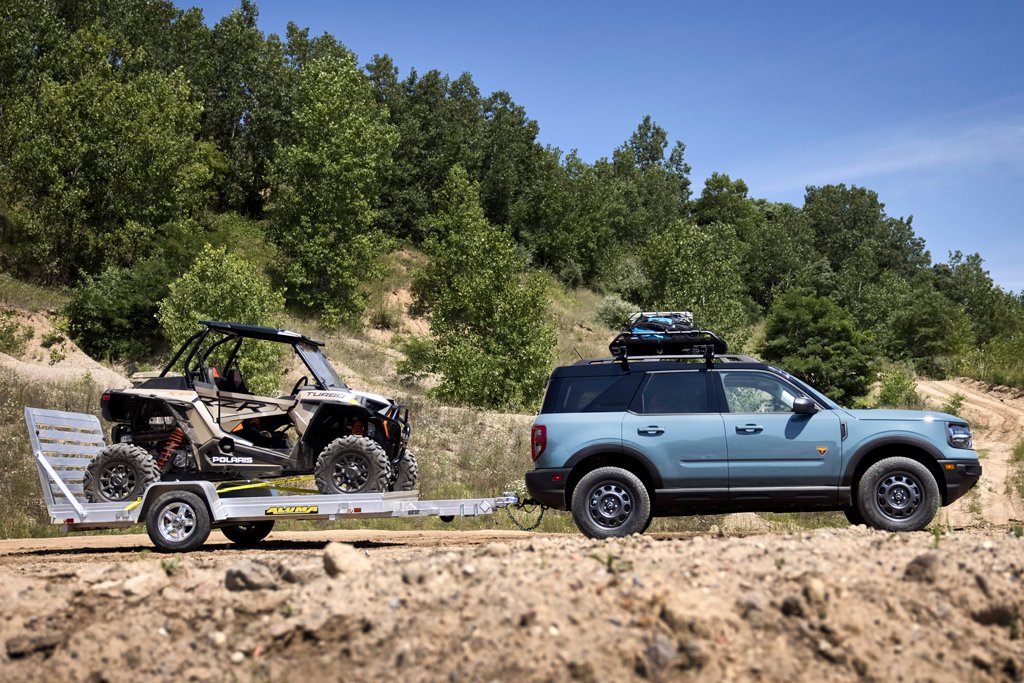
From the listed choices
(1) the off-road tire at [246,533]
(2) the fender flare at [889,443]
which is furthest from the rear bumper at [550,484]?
(1) the off-road tire at [246,533]

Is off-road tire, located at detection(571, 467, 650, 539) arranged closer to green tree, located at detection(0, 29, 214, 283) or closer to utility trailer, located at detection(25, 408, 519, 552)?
utility trailer, located at detection(25, 408, 519, 552)

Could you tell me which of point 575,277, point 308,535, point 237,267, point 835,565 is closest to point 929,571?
point 835,565

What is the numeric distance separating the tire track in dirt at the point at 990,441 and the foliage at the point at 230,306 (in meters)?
20.4

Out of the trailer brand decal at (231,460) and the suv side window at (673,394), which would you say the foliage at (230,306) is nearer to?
the trailer brand decal at (231,460)

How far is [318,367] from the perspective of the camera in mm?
12898

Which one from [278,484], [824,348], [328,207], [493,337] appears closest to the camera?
[278,484]

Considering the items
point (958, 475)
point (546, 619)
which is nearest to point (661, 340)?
point (958, 475)

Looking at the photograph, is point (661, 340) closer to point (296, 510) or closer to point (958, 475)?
point (958, 475)

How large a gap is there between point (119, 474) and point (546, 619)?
25.1 feet

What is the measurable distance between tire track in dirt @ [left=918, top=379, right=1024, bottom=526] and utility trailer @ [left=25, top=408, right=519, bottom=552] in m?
10.5

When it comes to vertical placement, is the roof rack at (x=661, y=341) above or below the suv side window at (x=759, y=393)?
above

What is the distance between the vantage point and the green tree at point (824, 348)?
54031 millimetres

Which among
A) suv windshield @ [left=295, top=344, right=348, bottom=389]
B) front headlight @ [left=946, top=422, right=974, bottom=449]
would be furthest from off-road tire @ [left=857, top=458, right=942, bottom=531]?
suv windshield @ [left=295, top=344, right=348, bottom=389]

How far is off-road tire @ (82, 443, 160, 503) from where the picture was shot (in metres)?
12.0
